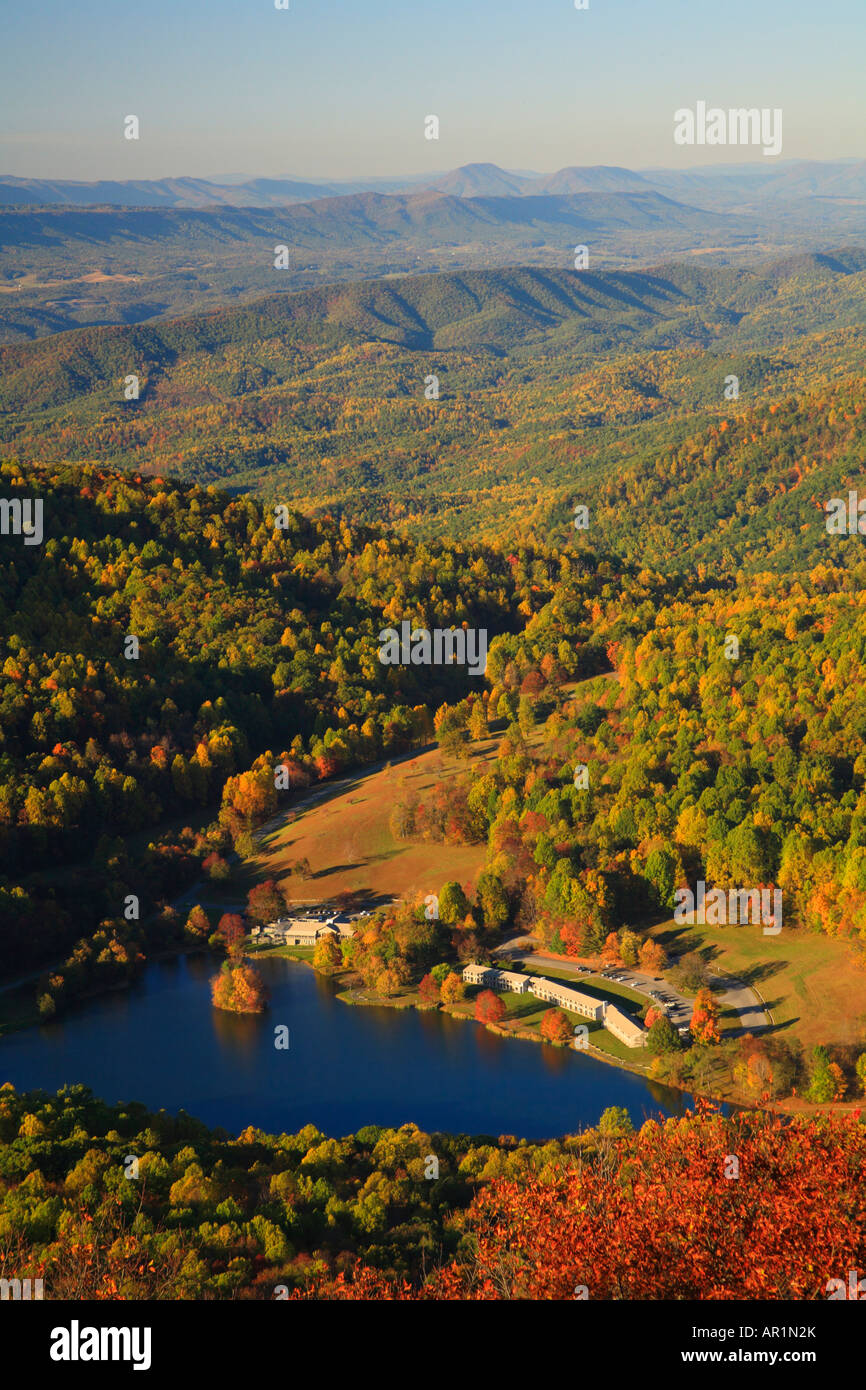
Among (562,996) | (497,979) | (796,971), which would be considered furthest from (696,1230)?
(497,979)

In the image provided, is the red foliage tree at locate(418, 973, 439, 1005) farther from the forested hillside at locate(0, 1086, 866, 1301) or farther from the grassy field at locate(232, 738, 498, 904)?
the forested hillside at locate(0, 1086, 866, 1301)

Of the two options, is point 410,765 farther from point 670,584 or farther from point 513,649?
point 670,584

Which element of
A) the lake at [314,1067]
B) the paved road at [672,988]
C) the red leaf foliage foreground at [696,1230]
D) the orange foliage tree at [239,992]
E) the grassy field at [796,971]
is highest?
the red leaf foliage foreground at [696,1230]

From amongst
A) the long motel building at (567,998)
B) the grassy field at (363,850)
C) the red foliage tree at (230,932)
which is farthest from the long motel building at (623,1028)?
the red foliage tree at (230,932)

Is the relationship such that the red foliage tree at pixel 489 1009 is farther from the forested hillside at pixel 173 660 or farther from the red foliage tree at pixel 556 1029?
the forested hillside at pixel 173 660

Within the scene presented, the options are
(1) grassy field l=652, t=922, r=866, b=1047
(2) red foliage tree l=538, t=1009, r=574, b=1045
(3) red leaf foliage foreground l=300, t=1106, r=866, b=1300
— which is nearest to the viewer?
(3) red leaf foliage foreground l=300, t=1106, r=866, b=1300

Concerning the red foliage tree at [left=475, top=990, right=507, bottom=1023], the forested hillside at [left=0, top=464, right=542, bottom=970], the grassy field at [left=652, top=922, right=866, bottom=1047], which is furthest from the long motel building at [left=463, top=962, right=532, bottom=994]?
the forested hillside at [left=0, top=464, right=542, bottom=970]
